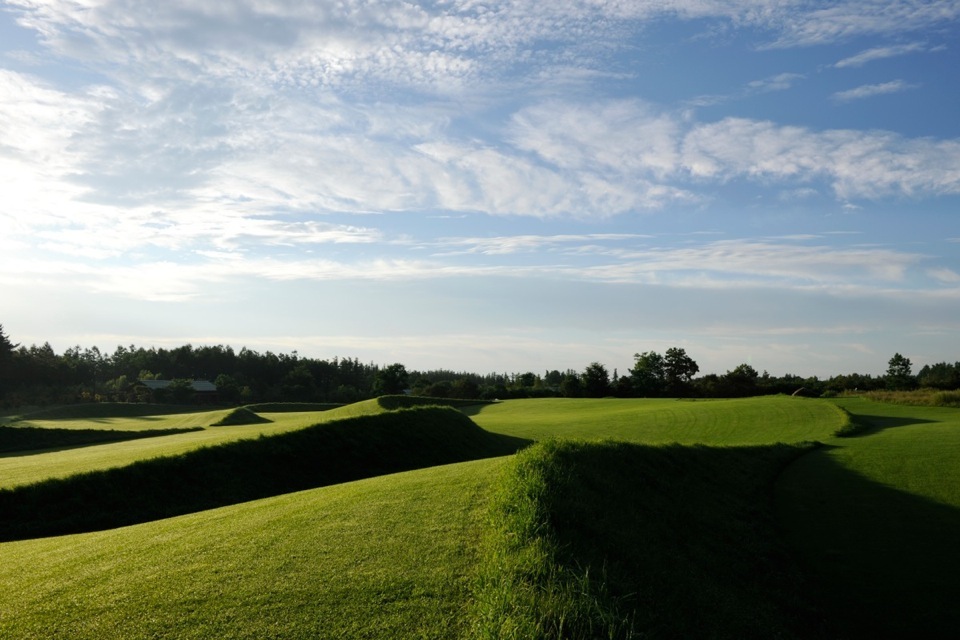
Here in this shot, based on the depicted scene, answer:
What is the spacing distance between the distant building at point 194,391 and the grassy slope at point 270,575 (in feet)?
258

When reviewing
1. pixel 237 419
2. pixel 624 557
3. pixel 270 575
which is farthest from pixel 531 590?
pixel 237 419

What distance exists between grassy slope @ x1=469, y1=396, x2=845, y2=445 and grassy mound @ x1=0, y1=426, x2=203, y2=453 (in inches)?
782

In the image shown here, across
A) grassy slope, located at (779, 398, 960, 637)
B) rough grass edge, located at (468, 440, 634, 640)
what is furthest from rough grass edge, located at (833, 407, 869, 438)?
rough grass edge, located at (468, 440, 634, 640)

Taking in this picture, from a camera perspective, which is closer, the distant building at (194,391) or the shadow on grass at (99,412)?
the shadow on grass at (99,412)

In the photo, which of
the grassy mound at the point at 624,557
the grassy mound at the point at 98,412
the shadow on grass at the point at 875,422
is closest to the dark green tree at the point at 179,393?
the grassy mound at the point at 98,412

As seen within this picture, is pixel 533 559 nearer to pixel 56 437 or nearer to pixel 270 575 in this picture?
pixel 270 575

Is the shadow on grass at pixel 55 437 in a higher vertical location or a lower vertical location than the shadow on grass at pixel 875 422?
lower

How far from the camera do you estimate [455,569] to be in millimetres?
7004

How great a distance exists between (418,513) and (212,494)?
35.1 ft

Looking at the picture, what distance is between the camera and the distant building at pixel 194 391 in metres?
81.3

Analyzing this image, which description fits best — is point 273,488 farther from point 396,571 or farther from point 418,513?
point 396,571

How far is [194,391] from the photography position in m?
83.8

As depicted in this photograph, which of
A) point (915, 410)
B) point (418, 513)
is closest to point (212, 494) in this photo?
point (418, 513)

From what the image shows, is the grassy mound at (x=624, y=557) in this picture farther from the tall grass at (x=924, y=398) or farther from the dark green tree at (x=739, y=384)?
the dark green tree at (x=739, y=384)
